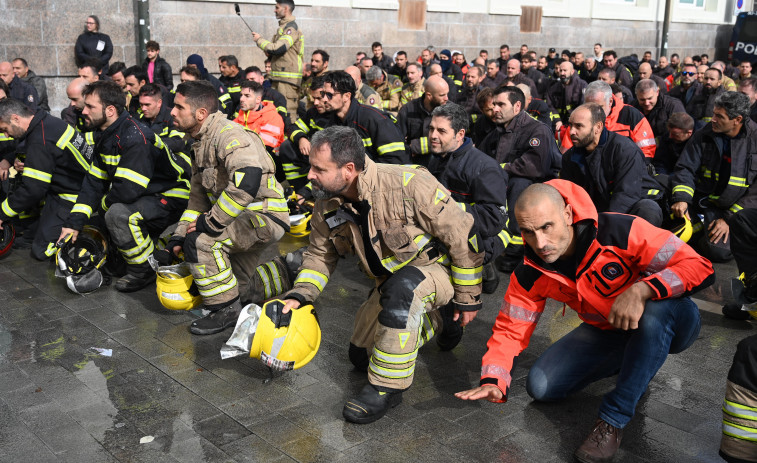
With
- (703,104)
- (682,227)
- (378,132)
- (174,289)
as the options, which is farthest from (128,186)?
(703,104)

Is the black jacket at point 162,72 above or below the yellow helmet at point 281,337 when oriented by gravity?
above

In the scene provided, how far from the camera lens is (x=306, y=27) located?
54.6 feet

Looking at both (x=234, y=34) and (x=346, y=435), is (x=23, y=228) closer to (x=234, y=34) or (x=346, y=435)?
(x=346, y=435)

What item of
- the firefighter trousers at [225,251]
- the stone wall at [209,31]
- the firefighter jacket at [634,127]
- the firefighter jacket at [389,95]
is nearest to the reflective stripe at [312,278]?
the firefighter trousers at [225,251]

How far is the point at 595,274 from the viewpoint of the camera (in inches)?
147

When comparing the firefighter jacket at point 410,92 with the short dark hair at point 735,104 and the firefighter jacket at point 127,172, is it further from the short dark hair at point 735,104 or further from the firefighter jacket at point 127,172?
the firefighter jacket at point 127,172

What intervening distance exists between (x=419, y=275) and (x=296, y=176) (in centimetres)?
436

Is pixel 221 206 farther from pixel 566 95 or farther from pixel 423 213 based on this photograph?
pixel 566 95

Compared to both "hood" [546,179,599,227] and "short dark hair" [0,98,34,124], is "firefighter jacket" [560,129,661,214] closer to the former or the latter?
"hood" [546,179,599,227]

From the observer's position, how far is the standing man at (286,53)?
12625mm

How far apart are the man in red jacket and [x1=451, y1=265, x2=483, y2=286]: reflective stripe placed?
0.40 meters

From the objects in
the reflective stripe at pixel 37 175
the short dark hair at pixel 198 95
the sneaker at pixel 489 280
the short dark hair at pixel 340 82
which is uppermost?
the short dark hair at pixel 340 82

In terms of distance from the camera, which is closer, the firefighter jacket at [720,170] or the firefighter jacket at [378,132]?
the firefighter jacket at [378,132]

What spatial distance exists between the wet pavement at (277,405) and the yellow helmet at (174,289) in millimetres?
173
